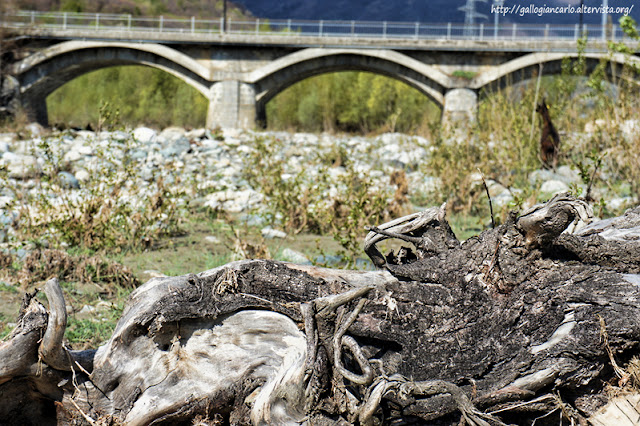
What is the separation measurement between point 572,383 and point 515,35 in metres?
20.3

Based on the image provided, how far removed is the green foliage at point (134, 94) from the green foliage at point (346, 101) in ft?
17.2

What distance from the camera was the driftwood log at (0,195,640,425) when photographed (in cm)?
191

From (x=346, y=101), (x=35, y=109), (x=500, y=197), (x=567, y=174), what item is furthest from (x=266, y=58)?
(x=500, y=197)

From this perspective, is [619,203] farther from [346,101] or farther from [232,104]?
[346,101]

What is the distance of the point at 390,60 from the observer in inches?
807

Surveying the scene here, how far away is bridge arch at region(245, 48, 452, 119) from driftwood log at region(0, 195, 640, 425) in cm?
1906

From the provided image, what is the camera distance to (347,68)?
21.7 m

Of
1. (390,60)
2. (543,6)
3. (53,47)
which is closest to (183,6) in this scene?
(53,47)

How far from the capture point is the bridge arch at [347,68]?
2045 cm

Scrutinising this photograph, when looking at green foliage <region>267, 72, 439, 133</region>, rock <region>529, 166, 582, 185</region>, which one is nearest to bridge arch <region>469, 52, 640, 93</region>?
green foliage <region>267, 72, 439, 133</region>

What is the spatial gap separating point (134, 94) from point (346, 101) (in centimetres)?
1333

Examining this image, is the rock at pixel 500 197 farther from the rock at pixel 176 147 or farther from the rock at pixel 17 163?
the rock at pixel 17 163

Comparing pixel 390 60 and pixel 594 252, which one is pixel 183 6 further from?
pixel 594 252

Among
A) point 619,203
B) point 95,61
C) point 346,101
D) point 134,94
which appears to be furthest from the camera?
point 134,94
